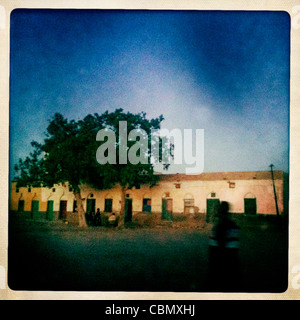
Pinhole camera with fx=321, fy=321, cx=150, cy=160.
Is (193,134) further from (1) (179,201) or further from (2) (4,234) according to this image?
(1) (179,201)

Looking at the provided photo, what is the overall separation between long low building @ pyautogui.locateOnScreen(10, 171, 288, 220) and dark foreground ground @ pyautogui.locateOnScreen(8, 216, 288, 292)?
44.9 inches

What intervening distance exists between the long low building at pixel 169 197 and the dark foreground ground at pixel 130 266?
1141 mm

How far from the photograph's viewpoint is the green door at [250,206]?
8062 mm

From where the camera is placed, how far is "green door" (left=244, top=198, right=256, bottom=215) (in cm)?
806

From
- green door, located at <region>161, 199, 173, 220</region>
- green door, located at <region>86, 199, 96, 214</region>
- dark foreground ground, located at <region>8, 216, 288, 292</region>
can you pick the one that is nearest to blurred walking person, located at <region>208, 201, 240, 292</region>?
dark foreground ground, located at <region>8, 216, 288, 292</region>

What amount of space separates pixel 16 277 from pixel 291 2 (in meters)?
5.81

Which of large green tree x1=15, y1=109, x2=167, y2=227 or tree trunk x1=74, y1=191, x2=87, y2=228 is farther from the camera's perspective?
tree trunk x1=74, y1=191, x2=87, y2=228

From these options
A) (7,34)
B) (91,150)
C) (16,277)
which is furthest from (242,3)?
(91,150)

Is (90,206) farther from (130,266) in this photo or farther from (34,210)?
(130,266)

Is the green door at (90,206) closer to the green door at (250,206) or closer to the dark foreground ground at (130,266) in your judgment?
the dark foreground ground at (130,266)

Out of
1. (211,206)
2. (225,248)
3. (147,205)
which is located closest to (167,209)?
(147,205)

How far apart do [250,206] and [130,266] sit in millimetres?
4051

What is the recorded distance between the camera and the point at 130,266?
18.8 feet

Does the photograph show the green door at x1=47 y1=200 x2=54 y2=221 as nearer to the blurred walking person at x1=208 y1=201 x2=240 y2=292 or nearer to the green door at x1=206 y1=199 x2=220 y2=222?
the green door at x1=206 y1=199 x2=220 y2=222
